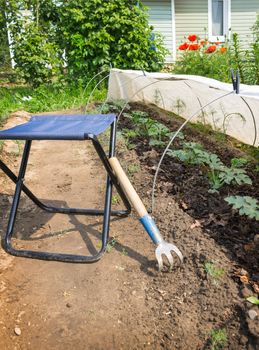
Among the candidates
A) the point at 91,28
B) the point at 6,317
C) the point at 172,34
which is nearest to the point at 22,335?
the point at 6,317

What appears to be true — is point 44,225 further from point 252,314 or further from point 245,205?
point 252,314

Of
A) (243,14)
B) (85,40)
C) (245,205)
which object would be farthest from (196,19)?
(245,205)

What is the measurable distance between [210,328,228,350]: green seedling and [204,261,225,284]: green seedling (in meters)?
0.26

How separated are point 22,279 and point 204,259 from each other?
40.1 inches

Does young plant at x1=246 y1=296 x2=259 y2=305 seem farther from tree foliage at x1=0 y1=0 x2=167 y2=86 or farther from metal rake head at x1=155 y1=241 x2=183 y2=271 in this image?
tree foliage at x1=0 y1=0 x2=167 y2=86

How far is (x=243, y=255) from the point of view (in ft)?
6.72

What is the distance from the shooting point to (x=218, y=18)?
1315 centimetres

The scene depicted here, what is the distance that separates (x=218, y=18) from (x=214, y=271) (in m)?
12.9

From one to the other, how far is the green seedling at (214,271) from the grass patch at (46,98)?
15.7 ft

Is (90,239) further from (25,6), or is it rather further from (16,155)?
(25,6)

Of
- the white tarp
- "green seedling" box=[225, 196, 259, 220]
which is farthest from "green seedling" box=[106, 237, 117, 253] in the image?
the white tarp

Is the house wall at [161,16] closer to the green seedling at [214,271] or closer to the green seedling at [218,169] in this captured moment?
the green seedling at [218,169]

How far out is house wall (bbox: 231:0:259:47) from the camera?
1291 centimetres

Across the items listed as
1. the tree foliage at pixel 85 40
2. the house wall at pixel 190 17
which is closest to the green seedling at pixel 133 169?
the tree foliage at pixel 85 40
